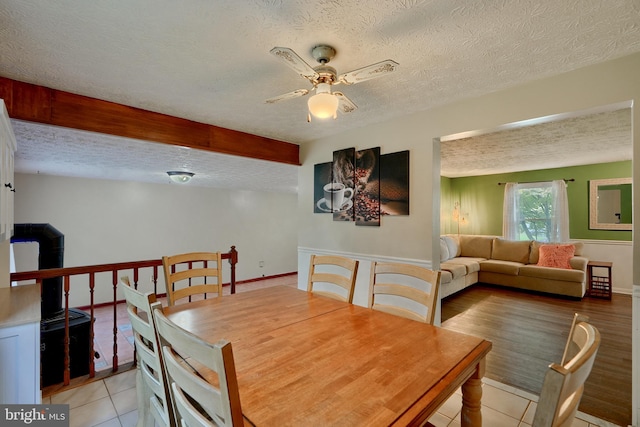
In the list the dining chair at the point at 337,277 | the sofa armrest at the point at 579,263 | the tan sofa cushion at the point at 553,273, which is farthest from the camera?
the sofa armrest at the point at 579,263

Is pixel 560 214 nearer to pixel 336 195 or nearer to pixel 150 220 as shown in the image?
pixel 336 195

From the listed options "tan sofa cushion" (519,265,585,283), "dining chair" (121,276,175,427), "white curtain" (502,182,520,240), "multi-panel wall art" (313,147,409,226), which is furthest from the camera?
"white curtain" (502,182,520,240)

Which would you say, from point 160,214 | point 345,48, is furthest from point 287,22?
point 160,214

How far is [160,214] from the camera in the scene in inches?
235

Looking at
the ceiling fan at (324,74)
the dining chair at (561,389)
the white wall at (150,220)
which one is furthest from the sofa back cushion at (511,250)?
the dining chair at (561,389)

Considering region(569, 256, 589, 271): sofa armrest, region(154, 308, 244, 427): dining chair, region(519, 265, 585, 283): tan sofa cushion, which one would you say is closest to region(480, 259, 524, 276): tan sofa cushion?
region(519, 265, 585, 283): tan sofa cushion

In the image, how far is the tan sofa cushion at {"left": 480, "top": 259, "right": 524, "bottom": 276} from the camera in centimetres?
534

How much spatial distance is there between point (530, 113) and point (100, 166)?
5.06 metres

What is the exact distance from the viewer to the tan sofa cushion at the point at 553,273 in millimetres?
4695

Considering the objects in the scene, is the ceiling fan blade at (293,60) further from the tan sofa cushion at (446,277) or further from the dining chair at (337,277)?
the tan sofa cushion at (446,277)

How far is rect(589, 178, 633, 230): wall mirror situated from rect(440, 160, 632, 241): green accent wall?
7 centimetres

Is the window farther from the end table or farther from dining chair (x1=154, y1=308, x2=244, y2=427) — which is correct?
dining chair (x1=154, y1=308, x2=244, y2=427)

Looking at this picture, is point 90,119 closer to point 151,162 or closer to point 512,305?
point 151,162

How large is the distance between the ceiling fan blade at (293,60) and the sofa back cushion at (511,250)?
5.85 meters
